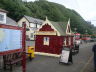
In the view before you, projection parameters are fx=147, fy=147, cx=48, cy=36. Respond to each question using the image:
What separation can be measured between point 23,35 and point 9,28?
94 centimetres

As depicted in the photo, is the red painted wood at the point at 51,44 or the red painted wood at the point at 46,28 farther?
the red painted wood at the point at 46,28

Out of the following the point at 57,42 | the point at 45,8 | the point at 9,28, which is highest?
the point at 45,8

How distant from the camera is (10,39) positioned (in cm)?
633

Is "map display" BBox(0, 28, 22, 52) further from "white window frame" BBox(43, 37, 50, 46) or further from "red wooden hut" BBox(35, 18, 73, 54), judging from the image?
"white window frame" BBox(43, 37, 50, 46)

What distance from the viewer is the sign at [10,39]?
19.3ft

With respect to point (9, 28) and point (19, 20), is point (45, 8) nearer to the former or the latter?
point (19, 20)

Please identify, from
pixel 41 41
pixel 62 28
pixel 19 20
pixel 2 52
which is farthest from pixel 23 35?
pixel 19 20

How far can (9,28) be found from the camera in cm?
627

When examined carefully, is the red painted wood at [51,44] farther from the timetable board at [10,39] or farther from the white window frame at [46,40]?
the timetable board at [10,39]

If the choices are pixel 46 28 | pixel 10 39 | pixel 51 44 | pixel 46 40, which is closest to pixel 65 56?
pixel 51 44

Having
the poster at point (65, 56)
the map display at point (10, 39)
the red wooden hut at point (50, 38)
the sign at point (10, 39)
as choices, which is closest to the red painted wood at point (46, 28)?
the red wooden hut at point (50, 38)

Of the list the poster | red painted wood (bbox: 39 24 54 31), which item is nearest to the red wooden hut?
red painted wood (bbox: 39 24 54 31)

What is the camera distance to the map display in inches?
231

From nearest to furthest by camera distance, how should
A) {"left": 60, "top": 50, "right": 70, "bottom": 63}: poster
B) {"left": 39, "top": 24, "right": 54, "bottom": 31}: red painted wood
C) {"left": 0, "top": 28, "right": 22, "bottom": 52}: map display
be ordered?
{"left": 0, "top": 28, "right": 22, "bottom": 52}: map display < {"left": 60, "top": 50, "right": 70, "bottom": 63}: poster < {"left": 39, "top": 24, "right": 54, "bottom": 31}: red painted wood
